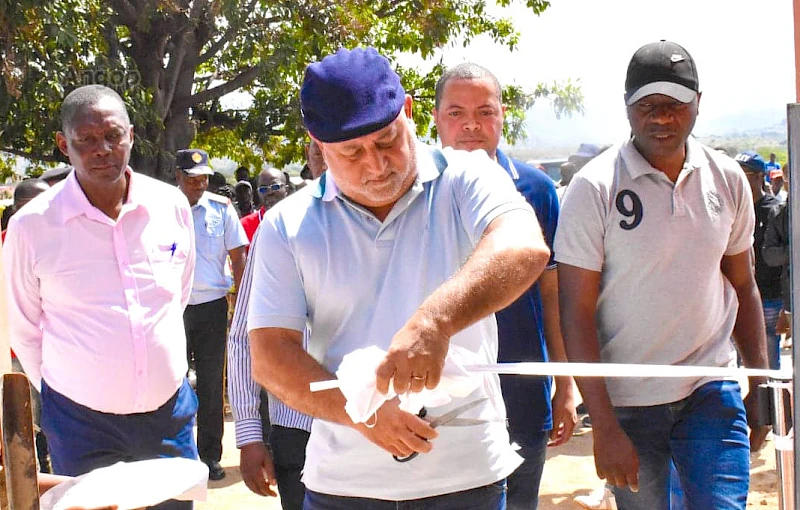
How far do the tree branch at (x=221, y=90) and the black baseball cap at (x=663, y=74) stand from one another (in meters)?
11.6

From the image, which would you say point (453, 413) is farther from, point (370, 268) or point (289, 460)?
point (289, 460)

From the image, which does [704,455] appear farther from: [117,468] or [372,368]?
[117,468]

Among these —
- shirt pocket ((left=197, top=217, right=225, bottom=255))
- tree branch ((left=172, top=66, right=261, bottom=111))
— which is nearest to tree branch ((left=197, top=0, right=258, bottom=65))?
tree branch ((left=172, top=66, right=261, bottom=111))

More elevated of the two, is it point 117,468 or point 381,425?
point 381,425

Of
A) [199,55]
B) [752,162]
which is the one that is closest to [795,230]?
[752,162]

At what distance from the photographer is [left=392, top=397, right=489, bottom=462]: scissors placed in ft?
8.04

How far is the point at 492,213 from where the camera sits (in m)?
2.51

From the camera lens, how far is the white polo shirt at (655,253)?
11.2 ft

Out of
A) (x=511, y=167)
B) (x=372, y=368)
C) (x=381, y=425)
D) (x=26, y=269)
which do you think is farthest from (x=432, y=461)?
(x=26, y=269)

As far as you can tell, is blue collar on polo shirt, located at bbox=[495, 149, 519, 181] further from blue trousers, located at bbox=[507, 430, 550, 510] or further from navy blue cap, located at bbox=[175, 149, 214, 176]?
navy blue cap, located at bbox=[175, 149, 214, 176]

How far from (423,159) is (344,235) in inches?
12.0

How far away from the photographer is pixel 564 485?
→ 668 centimetres

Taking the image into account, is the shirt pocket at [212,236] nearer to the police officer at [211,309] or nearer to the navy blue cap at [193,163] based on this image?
the police officer at [211,309]

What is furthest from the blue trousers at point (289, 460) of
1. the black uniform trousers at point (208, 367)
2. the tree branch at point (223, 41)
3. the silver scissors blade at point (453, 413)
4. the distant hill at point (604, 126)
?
the distant hill at point (604, 126)
